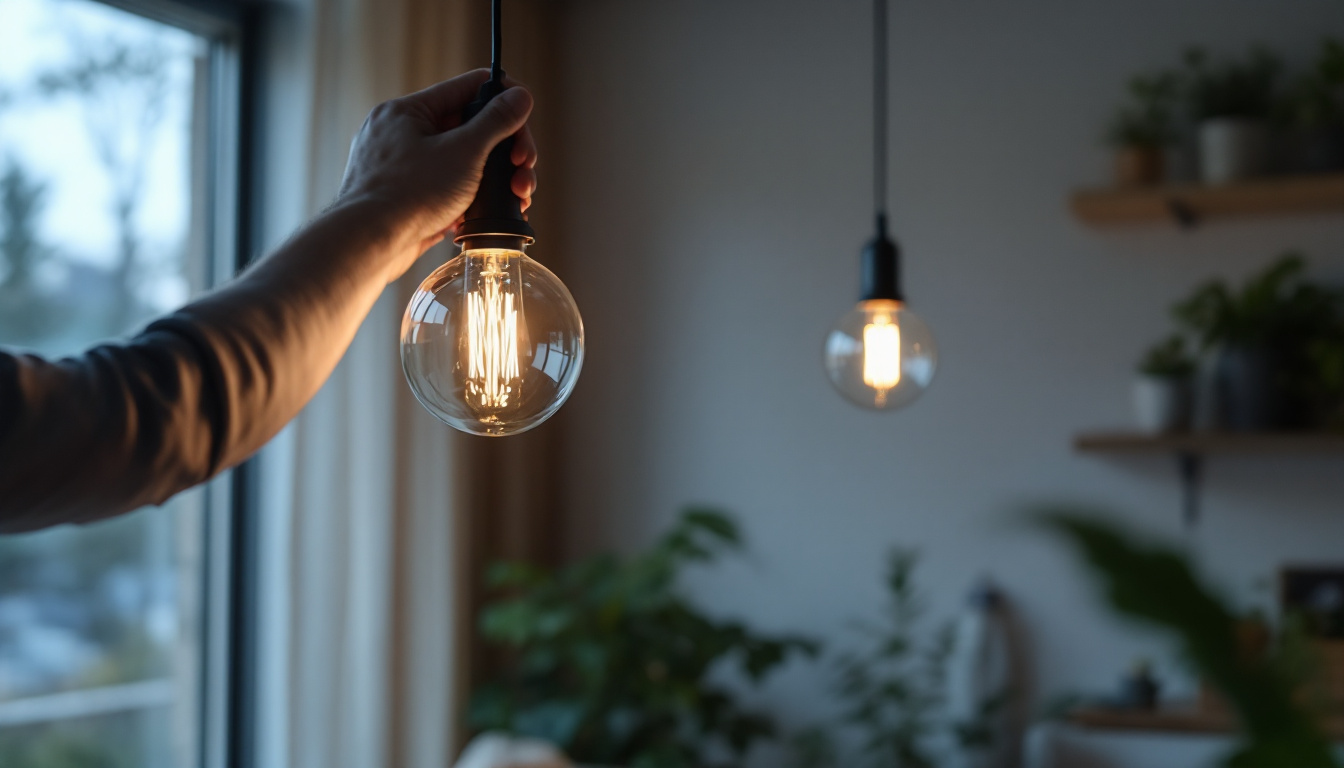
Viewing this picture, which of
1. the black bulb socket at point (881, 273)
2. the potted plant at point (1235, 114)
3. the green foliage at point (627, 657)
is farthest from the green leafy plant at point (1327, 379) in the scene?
the black bulb socket at point (881, 273)

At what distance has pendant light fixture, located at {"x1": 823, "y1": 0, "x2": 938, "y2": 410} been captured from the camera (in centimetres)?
121

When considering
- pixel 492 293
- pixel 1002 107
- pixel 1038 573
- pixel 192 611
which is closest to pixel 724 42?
pixel 1002 107

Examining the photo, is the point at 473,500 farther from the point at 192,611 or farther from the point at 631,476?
the point at 192,611

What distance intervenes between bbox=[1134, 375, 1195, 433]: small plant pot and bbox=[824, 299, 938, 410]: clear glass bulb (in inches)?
53.2

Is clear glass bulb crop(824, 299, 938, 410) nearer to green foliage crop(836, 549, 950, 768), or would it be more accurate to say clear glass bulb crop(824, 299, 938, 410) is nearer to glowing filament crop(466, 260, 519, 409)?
glowing filament crop(466, 260, 519, 409)

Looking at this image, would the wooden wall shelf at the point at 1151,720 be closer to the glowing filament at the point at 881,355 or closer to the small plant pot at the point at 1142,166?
the small plant pot at the point at 1142,166

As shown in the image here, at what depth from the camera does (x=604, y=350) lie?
3.00 meters

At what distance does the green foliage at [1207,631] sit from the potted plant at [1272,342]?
2.32m

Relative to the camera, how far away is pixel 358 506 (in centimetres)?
226

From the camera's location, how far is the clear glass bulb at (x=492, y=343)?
613 mm

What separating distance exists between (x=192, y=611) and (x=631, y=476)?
1149mm

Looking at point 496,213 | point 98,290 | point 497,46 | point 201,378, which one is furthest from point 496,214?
Result: point 98,290

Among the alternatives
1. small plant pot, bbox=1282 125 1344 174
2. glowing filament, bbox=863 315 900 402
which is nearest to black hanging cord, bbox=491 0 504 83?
glowing filament, bbox=863 315 900 402

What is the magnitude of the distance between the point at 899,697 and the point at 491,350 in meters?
2.08
